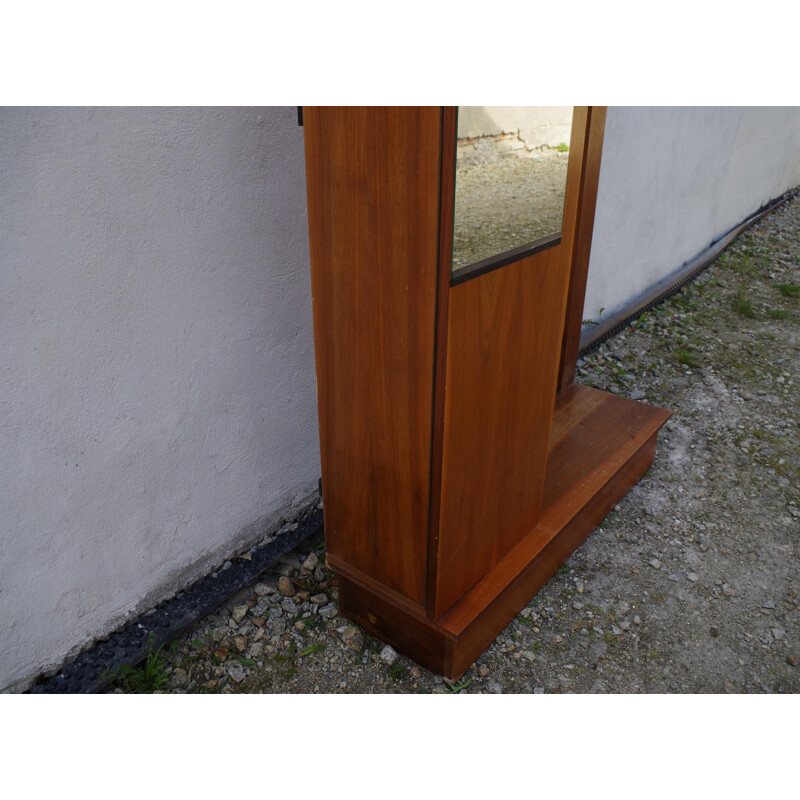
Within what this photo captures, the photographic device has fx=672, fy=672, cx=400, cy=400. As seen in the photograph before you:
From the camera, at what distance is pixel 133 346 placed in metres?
1.70

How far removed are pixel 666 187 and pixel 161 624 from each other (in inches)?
152

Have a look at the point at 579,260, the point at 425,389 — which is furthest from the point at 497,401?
the point at 579,260

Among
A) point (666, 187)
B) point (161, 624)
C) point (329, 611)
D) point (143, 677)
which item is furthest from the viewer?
point (666, 187)

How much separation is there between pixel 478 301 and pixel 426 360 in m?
0.18

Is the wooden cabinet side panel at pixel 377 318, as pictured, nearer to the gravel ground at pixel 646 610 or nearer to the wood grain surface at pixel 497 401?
the wood grain surface at pixel 497 401

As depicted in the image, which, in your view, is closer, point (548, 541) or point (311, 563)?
point (548, 541)

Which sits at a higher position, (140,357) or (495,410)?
(140,357)

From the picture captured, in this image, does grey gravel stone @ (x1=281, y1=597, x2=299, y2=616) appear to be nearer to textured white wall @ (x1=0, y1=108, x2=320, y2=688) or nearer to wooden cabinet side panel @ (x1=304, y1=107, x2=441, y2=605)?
textured white wall @ (x1=0, y1=108, x2=320, y2=688)

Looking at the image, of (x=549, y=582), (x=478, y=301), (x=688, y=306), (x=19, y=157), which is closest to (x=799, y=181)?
(x=688, y=306)

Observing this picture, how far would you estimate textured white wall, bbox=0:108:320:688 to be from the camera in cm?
149

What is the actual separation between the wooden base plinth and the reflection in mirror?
960 mm

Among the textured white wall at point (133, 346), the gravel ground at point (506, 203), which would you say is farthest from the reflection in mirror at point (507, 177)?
the textured white wall at point (133, 346)

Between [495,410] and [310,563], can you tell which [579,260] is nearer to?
[495,410]

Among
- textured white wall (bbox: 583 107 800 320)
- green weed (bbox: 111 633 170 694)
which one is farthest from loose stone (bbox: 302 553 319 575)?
textured white wall (bbox: 583 107 800 320)
